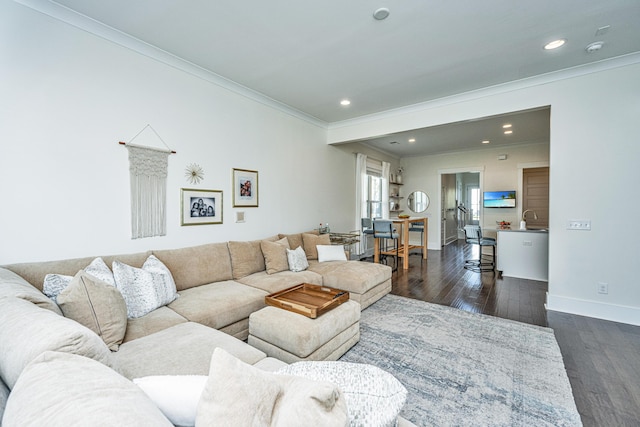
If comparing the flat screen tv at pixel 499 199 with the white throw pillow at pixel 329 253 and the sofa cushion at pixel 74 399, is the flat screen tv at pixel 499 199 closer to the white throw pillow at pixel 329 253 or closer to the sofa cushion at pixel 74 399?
the white throw pillow at pixel 329 253

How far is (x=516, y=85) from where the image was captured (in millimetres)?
3424

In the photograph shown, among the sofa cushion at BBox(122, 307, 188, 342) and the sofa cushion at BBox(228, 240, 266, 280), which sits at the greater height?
the sofa cushion at BBox(228, 240, 266, 280)

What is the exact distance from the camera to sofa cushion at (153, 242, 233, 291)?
265 centimetres

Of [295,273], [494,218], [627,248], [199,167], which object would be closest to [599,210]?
[627,248]

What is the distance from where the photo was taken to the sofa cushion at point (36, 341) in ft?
2.57

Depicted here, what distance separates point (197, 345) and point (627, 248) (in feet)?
14.3

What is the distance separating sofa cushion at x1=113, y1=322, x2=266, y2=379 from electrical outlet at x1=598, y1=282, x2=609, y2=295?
12.7 feet

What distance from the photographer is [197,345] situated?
158 cm

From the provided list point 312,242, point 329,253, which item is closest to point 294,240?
point 312,242

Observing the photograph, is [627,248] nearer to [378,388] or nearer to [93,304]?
[378,388]

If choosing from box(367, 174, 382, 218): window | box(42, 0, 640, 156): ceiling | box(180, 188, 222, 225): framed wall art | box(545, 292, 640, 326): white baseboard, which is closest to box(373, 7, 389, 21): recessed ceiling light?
box(42, 0, 640, 156): ceiling

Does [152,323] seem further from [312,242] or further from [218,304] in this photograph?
[312,242]

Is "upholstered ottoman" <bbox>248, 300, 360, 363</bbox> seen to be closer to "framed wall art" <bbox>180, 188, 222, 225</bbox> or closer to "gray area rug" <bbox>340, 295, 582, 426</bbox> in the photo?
"gray area rug" <bbox>340, 295, 582, 426</bbox>

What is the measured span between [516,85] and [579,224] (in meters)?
1.88
